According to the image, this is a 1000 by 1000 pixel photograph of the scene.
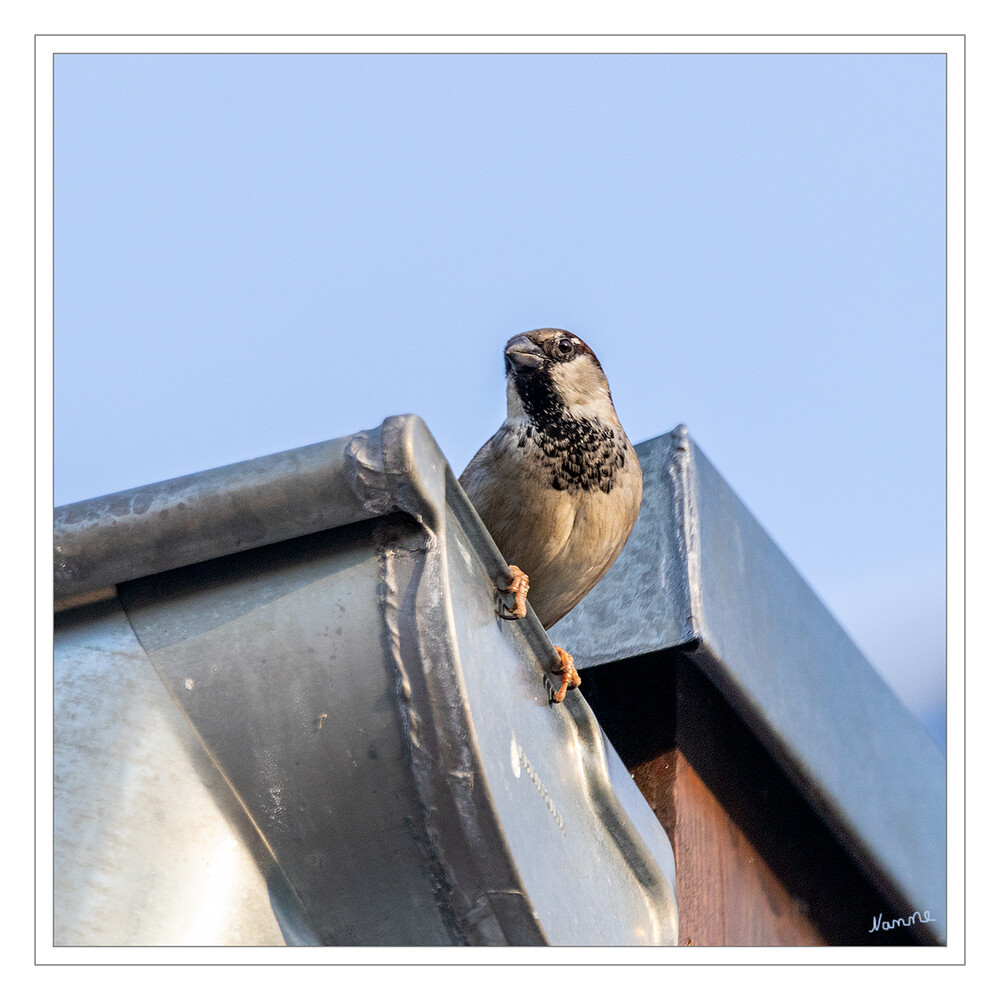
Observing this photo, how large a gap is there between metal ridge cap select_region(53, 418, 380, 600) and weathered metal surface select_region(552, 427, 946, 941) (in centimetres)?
154

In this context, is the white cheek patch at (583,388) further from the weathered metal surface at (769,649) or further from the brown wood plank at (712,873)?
the brown wood plank at (712,873)

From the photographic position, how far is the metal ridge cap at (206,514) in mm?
1665

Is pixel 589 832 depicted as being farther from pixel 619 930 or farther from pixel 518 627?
pixel 518 627

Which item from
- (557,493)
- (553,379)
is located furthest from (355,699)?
(553,379)

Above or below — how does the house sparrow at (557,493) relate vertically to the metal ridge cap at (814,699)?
above

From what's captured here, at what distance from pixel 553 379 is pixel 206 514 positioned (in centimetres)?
212

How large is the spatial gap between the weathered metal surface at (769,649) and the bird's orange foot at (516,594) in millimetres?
1028

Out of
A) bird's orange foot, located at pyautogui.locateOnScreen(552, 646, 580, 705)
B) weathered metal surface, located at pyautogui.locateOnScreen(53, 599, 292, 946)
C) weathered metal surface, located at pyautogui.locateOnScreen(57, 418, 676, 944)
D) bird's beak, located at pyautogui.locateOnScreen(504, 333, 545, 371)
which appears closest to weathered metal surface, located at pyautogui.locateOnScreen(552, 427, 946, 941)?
bird's beak, located at pyautogui.locateOnScreen(504, 333, 545, 371)

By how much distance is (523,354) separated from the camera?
378 cm
